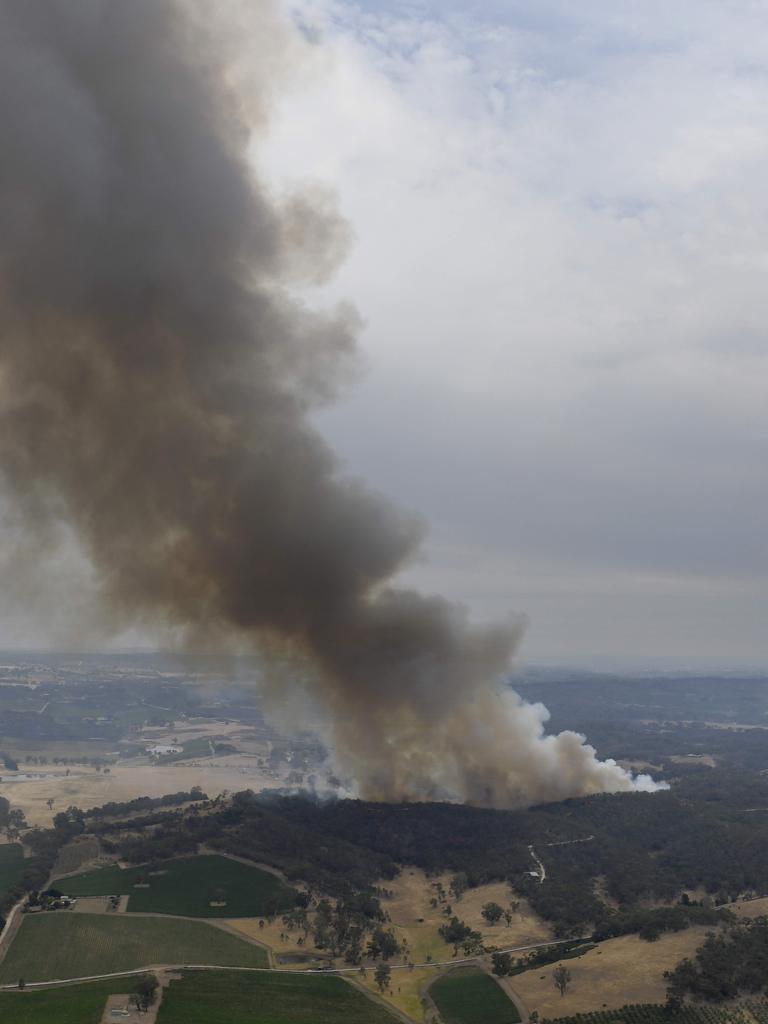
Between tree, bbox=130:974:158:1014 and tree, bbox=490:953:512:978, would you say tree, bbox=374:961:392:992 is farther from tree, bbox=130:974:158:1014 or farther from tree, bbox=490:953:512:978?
tree, bbox=130:974:158:1014

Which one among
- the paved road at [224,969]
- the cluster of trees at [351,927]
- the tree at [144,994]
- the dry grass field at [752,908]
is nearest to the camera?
the tree at [144,994]

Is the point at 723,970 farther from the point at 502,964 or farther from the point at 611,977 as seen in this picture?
the point at 502,964

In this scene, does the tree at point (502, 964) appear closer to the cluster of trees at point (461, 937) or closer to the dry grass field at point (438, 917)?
the cluster of trees at point (461, 937)

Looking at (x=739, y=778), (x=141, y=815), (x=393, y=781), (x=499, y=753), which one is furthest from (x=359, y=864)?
(x=739, y=778)

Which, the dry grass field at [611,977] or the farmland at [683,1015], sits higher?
the dry grass field at [611,977]

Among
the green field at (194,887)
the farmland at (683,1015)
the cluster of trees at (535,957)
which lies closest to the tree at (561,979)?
the farmland at (683,1015)

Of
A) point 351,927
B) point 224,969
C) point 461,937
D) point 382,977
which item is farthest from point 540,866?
point 224,969

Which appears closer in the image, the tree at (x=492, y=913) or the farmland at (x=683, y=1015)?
the farmland at (x=683, y=1015)
